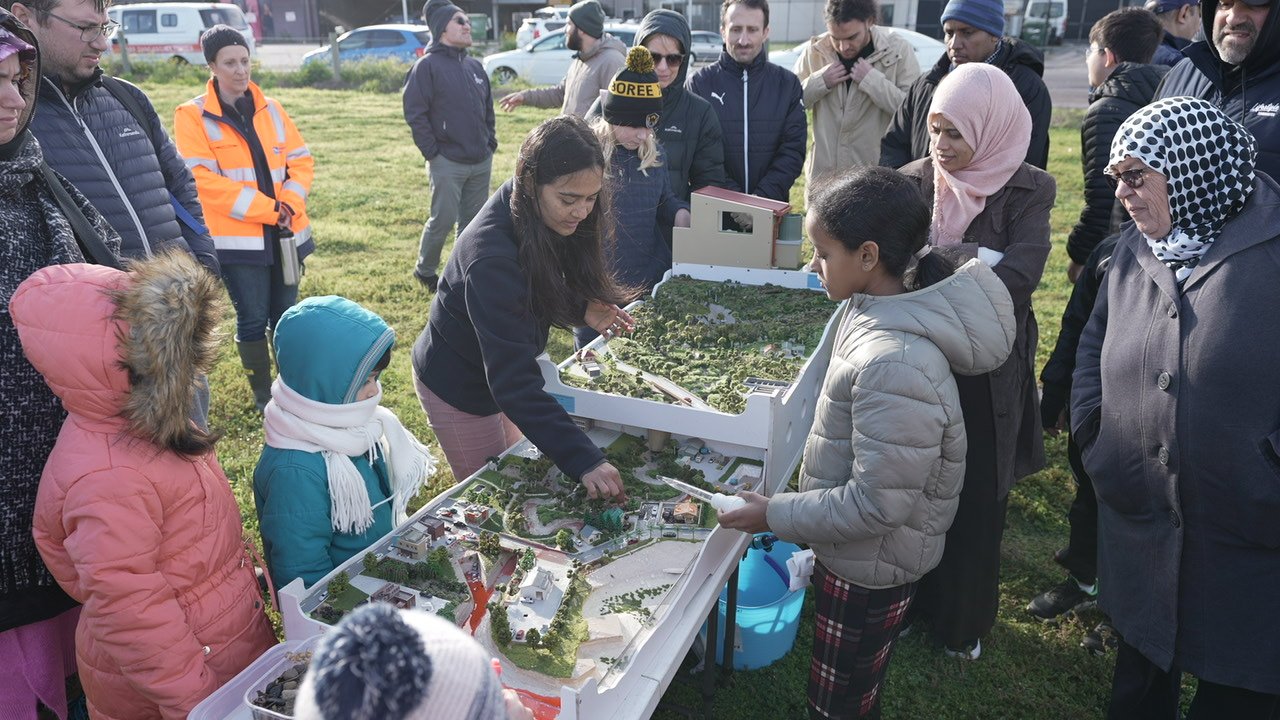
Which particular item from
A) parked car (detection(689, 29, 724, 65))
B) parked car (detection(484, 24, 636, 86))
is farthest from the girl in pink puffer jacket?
parked car (detection(689, 29, 724, 65))

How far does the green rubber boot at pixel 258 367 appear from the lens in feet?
16.6

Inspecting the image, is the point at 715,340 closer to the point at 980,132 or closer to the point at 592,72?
the point at 980,132

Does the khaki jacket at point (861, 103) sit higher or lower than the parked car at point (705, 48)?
lower

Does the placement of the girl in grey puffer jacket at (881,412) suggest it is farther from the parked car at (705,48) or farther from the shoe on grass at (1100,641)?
the parked car at (705,48)

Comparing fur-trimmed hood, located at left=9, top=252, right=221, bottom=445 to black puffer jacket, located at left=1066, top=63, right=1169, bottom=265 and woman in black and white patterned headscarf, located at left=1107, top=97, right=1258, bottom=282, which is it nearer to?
woman in black and white patterned headscarf, located at left=1107, top=97, right=1258, bottom=282

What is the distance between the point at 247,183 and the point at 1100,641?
4754 mm

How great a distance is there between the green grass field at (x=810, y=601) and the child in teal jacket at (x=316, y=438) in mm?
417

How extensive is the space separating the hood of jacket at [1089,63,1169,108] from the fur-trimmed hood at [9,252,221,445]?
433cm

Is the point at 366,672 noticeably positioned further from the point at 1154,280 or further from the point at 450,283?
the point at 1154,280

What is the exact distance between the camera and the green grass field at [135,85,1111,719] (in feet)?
10.5

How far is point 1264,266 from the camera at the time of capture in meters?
2.05

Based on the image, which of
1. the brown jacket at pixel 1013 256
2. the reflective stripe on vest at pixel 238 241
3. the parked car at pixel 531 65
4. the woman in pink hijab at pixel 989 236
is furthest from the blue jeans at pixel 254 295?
the parked car at pixel 531 65

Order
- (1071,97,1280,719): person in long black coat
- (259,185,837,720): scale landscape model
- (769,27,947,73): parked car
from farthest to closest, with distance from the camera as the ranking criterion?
1. (769,27,947,73): parked car
2. (1071,97,1280,719): person in long black coat
3. (259,185,837,720): scale landscape model

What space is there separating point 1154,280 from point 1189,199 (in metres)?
0.22
